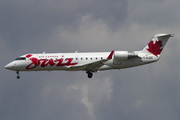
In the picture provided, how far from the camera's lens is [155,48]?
36.0 m

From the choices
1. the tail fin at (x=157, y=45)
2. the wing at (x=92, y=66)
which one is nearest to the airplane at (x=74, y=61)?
the wing at (x=92, y=66)

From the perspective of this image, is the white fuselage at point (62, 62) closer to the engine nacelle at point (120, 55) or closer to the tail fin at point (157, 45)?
the engine nacelle at point (120, 55)

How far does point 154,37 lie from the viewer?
119 feet

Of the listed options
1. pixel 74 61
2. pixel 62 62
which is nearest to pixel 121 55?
pixel 74 61

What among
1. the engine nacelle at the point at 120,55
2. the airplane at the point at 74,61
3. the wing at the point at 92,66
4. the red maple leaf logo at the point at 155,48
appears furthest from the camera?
the red maple leaf logo at the point at 155,48

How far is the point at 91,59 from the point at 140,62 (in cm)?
651

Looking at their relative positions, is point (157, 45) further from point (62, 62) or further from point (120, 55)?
point (62, 62)

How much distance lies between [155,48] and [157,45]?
51 centimetres

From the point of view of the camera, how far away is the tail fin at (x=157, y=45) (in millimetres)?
35938

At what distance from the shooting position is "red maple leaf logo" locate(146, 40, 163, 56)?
3591 centimetres

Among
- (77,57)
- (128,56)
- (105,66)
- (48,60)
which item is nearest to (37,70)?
(48,60)

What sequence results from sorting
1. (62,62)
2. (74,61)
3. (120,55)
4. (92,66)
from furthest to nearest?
(74,61) → (62,62) → (120,55) → (92,66)

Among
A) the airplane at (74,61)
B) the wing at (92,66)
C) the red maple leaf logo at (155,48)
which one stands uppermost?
the red maple leaf logo at (155,48)

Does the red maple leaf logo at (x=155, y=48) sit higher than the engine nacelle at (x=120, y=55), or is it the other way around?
the red maple leaf logo at (x=155, y=48)
